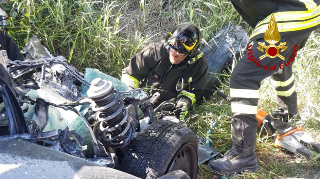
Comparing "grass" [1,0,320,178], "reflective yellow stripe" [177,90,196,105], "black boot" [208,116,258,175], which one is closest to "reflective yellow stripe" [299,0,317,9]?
"black boot" [208,116,258,175]

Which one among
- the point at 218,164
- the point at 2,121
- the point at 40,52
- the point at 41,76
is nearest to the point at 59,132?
the point at 2,121

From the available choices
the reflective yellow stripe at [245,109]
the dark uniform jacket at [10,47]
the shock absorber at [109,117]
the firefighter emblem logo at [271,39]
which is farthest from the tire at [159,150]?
the dark uniform jacket at [10,47]

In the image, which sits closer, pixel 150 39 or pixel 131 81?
pixel 131 81

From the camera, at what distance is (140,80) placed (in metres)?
4.02

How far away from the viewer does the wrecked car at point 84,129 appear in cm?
179

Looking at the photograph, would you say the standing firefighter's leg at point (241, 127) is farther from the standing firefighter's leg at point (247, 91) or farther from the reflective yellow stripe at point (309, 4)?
the reflective yellow stripe at point (309, 4)

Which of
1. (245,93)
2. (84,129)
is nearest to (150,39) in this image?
(245,93)

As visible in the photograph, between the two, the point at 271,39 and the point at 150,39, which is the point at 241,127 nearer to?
the point at 271,39

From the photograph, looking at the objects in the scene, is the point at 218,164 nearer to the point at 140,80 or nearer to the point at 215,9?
the point at 140,80

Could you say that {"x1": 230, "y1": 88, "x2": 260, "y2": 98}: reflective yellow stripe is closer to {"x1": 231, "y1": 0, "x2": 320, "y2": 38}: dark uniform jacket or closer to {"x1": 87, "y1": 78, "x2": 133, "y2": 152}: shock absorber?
{"x1": 231, "y1": 0, "x2": 320, "y2": 38}: dark uniform jacket

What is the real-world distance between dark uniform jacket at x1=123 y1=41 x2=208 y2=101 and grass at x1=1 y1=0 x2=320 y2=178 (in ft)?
1.08

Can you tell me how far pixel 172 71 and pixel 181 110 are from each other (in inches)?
19.8

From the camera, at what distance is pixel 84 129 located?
2.35 meters

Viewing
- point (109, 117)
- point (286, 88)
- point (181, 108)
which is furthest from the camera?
point (181, 108)
